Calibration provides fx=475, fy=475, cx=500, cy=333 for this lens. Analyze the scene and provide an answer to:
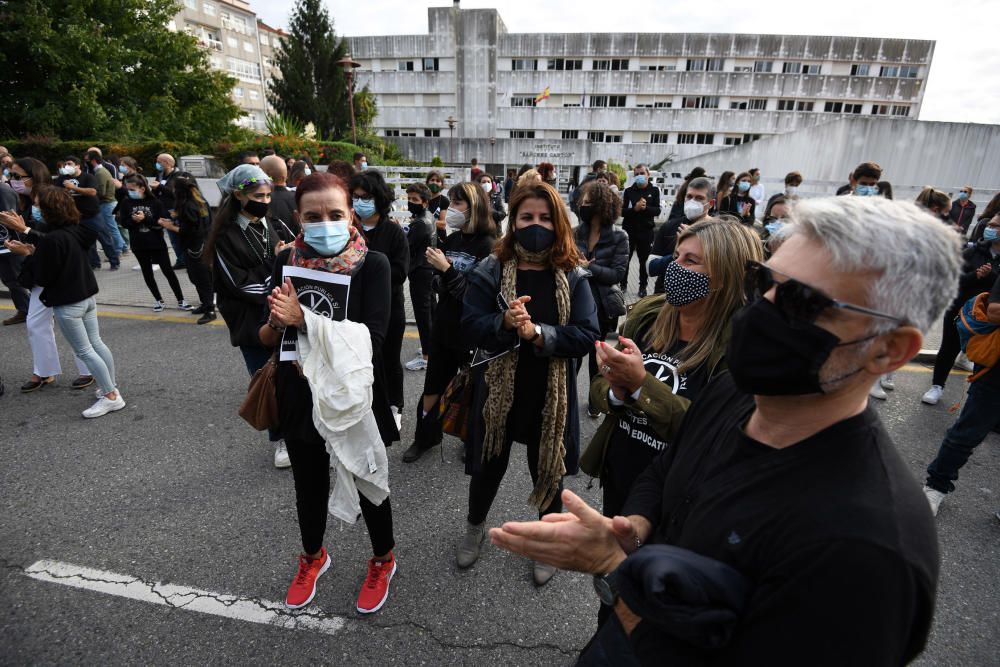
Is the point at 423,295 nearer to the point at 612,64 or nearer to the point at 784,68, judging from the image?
the point at 612,64

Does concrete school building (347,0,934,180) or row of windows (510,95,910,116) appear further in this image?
row of windows (510,95,910,116)

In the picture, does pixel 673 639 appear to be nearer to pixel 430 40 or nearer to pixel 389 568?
pixel 389 568

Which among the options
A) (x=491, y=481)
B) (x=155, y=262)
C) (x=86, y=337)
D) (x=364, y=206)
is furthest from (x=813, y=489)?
(x=155, y=262)

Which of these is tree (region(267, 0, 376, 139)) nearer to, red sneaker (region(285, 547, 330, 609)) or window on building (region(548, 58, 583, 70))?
window on building (region(548, 58, 583, 70))

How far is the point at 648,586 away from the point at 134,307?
29.1ft

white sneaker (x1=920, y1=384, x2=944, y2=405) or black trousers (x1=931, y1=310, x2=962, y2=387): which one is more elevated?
black trousers (x1=931, y1=310, x2=962, y2=387)

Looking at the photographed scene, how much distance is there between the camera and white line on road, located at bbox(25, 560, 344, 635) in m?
2.39

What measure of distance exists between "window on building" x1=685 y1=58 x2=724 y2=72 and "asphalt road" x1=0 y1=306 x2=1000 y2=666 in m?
44.6

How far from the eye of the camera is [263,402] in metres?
2.39

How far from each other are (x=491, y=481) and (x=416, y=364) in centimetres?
295

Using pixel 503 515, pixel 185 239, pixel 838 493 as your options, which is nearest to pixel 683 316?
pixel 838 493

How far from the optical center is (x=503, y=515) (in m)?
3.18

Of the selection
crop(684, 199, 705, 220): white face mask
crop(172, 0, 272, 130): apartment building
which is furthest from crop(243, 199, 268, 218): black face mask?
crop(172, 0, 272, 130): apartment building

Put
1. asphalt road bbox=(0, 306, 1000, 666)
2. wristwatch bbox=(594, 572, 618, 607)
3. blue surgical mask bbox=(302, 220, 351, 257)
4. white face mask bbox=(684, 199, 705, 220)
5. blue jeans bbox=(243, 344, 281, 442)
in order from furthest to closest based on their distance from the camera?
white face mask bbox=(684, 199, 705, 220) < blue jeans bbox=(243, 344, 281, 442) < asphalt road bbox=(0, 306, 1000, 666) < blue surgical mask bbox=(302, 220, 351, 257) < wristwatch bbox=(594, 572, 618, 607)
